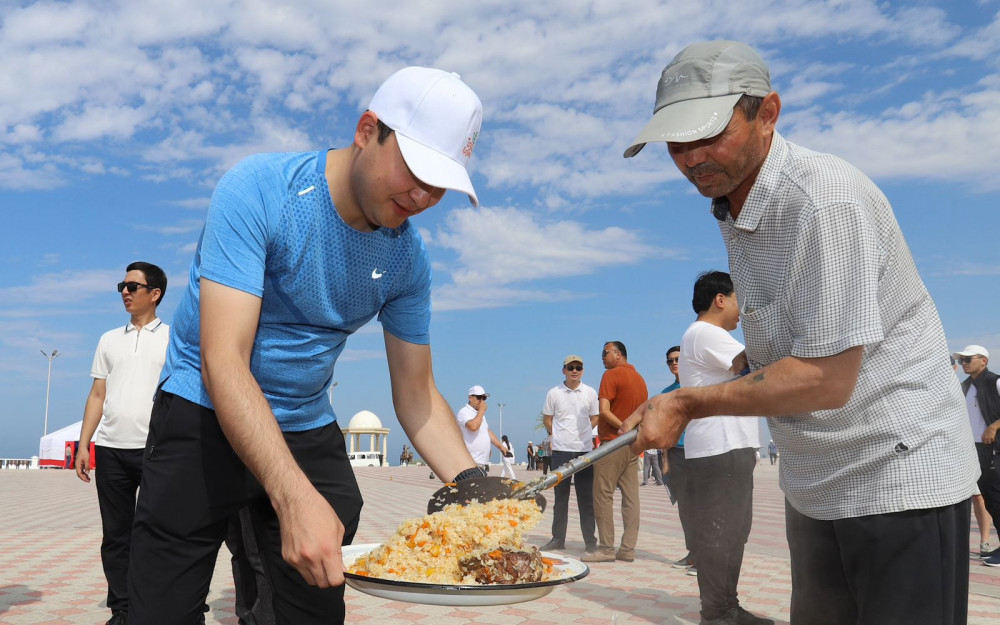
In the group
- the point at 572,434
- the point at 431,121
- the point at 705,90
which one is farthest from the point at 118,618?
the point at 572,434

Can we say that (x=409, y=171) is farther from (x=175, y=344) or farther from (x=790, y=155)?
(x=790, y=155)

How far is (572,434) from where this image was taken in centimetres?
882

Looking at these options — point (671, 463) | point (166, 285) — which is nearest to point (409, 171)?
point (166, 285)

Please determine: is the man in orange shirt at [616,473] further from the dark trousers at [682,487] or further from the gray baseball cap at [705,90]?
the gray baseball cap at [705,90]

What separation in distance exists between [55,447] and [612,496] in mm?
36579

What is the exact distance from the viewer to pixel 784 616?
17.7 ft

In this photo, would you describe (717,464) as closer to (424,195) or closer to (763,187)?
(763,187)

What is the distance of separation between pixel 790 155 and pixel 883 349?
56 cm

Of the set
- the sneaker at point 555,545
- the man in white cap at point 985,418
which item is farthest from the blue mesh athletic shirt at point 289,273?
the man in white cap at point 985,418

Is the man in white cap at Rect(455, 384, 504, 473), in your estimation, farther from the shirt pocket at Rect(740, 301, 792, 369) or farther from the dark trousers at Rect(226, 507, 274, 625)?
the shirt pocket at Rect(740, 301, 792, 369)

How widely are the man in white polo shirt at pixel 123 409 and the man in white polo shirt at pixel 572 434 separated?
4187 millimetres

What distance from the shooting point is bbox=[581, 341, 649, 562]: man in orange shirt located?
309 inches

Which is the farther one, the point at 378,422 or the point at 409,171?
the point at 378,422

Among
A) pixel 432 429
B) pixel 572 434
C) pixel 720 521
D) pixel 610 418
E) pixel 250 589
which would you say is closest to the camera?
pixel 432 429
